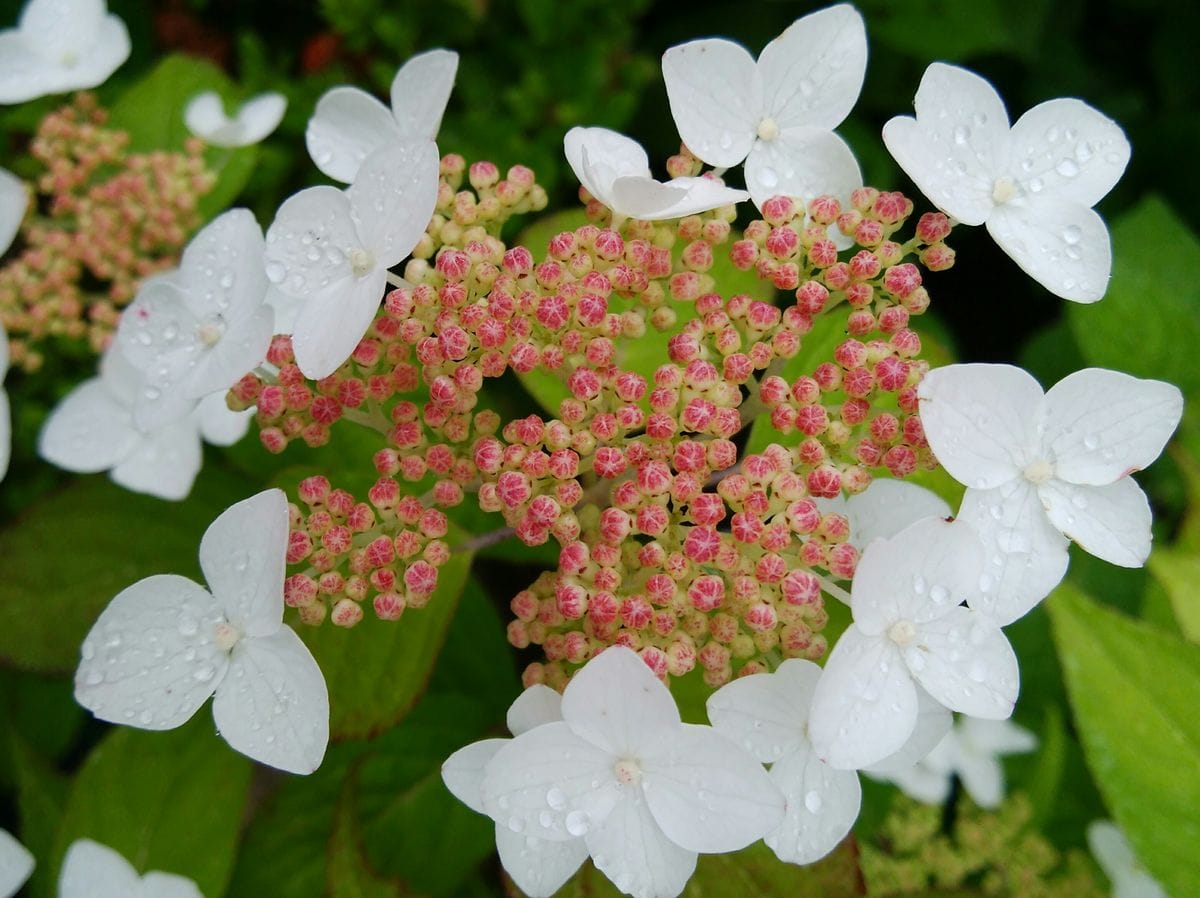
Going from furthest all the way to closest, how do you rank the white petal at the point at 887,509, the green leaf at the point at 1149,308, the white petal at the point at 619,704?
the green leaf at the point at 1149,308, the white petal at the point at 887,509, the white petal at the point at 619,704

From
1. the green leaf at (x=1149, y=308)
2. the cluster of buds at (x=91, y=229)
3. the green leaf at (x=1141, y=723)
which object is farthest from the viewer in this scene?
the green leaf at (x=1149, y=308)

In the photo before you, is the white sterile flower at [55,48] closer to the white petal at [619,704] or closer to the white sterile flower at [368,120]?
the white sterile flower at [368,120]

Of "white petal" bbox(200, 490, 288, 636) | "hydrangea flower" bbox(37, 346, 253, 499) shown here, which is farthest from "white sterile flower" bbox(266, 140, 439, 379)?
"hydrangea flower" bbox(37, 346, 253, 499)

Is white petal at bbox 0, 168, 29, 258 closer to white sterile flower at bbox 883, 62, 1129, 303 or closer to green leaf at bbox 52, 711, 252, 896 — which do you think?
green leaf at bbox 52, 711, 252, 896

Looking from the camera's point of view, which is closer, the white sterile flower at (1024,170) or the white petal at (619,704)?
the white petal at (619,704)

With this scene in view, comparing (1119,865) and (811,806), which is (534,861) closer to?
(811,806)

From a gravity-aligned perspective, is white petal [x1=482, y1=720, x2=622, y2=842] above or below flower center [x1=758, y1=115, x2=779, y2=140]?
below

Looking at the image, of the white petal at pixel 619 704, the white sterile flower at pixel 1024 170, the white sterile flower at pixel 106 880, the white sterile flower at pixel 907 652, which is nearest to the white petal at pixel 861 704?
the white sterile flower at pixel 907 652
